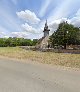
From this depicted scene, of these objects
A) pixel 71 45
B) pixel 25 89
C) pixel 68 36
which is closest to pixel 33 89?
pixel 25 89

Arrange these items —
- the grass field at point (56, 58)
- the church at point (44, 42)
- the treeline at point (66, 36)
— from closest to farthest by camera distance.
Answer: the grass field at point (56, 58), the treeline at point (66, 36), the church at point (44, 42)

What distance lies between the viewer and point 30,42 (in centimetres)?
12050

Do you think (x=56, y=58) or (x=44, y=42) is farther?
(x=44, y=42)

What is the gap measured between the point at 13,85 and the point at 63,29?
40280 mm

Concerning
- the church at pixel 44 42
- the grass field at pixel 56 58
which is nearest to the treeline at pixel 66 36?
the grass field at pixel 56 58

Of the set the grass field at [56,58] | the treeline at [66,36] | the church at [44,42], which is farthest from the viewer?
the church at [44,42]

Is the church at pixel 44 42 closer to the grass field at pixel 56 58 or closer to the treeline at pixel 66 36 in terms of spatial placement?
the treeline at pixel 66 36

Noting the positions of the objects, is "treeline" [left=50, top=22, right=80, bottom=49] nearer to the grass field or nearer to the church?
the grass field

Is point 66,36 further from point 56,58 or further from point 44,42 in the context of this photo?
point 44,42

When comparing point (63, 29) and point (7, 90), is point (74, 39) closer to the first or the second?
point (63, 29)

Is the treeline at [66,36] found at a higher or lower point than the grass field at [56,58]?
higher

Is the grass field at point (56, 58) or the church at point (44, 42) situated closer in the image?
the grass field at point (56, 58)

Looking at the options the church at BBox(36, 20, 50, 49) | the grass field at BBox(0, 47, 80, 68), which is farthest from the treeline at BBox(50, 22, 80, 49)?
the church at BBox(36, 20, 50, 49)

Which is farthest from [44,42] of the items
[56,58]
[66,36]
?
[56,58]
